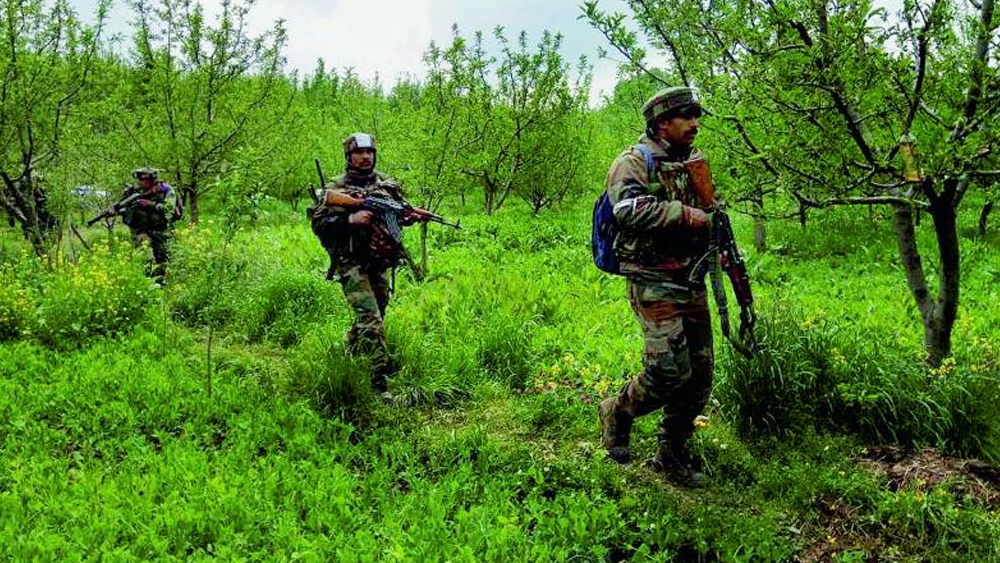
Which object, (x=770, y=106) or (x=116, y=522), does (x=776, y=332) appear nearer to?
(x=770, y=106)

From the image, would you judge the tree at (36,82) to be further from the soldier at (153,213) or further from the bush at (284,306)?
the bush at (284,306)

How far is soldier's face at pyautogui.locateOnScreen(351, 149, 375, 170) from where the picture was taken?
554 cm

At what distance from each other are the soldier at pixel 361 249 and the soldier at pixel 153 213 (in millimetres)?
5054

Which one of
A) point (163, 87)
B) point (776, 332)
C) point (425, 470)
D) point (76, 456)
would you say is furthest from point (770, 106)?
point (163, 87)

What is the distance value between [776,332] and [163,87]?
35.1 ft

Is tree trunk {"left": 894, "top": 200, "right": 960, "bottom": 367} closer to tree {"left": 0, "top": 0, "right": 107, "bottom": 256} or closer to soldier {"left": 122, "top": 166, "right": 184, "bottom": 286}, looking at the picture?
soldier {"left": 122, "top": 166, "right": 184, "bottom": 286}

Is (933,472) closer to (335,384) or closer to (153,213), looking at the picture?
(335,384)

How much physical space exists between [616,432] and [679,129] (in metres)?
1.87

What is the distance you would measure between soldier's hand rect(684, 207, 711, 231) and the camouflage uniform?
2602 mm

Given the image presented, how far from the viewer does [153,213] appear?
957 cm

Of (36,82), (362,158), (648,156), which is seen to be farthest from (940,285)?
(36,82)

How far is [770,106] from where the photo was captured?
13.7 ft

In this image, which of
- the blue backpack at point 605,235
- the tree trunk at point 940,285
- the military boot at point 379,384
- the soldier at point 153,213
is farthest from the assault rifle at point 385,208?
the soldier at point 153,213

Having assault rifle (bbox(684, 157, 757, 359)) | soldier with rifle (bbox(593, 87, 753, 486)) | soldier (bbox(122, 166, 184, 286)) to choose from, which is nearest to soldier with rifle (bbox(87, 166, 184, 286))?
soldier (bbox(122, 166, 184, 286))
